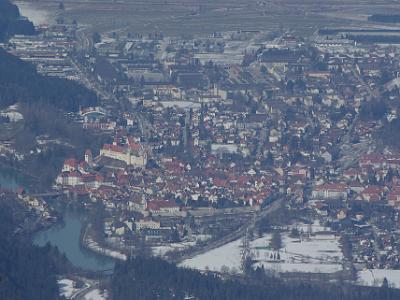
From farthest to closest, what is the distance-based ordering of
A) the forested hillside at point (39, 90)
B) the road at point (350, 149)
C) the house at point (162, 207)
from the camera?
the forested hillside at point (39, 90) < the road at point (350, 149) < the house at point (162, 207)

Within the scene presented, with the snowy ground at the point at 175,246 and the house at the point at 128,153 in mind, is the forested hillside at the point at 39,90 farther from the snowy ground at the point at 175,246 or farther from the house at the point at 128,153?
the snowy ground at the point at 175,246

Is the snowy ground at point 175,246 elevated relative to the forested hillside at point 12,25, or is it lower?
lower

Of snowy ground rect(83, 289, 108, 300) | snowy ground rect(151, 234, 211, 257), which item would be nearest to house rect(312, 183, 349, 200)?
snowy ground rect(151, 234, 211, 257)

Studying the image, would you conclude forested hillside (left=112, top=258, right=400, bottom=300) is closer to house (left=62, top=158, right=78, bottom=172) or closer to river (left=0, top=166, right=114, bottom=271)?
river (left=0, top=166, right=114, bottom=271)

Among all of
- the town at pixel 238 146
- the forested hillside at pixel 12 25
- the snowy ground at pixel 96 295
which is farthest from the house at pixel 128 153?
the forested hillside at pixel 12 25

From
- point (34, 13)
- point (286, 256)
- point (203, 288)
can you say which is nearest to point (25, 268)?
point (203, 288)

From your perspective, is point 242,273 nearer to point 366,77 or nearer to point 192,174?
point 192,174
